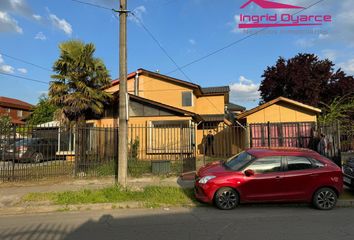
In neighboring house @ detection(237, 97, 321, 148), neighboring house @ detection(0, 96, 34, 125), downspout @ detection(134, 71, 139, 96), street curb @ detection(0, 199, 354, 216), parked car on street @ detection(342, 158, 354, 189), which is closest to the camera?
street curb @ detection(0, 199, 354, 216)

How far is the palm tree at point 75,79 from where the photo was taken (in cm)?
1523

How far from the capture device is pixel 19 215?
7969 millimetres

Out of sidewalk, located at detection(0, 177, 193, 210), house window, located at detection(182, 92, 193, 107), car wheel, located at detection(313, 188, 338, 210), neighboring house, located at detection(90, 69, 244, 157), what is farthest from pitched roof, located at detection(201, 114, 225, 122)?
car wheel, located at detection(313, 188, 338, 210)

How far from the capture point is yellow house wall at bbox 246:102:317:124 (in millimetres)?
19256

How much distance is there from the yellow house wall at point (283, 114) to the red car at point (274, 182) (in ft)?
37.7

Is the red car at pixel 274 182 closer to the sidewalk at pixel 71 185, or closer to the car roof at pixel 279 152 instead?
the car roof at pixel 279 152

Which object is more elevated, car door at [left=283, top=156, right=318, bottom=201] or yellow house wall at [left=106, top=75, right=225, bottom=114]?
yellow house wall at [left=106, top=75, right=225, bottom=114]

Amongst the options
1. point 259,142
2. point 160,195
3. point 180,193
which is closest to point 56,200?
point 160,195

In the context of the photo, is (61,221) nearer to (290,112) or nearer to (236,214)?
(236,214)

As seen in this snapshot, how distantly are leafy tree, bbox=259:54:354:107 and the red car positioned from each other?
21.6 meters

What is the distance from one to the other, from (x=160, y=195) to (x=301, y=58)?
87.9 feet

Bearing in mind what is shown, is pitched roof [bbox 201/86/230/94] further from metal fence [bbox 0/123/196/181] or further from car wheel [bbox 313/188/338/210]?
car wheel [bbox 313/188/338/210]

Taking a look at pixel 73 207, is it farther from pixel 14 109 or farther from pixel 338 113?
pixel 14 109

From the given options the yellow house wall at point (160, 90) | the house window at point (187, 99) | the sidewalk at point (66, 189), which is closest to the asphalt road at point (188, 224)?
the sidewalk at point (66, 189)
